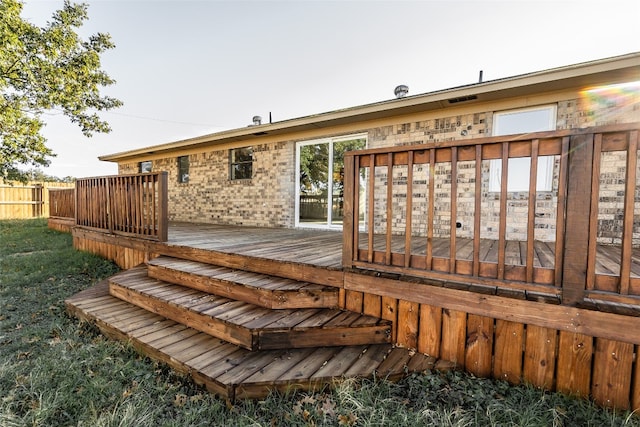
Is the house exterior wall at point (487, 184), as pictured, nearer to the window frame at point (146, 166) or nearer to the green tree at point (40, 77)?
the window frame at point (146, 166)

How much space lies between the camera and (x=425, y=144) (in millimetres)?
2092

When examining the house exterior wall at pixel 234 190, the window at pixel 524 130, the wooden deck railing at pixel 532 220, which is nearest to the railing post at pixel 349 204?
the wooden deck railing at pixel 532 220

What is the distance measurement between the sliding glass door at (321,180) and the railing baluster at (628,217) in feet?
14.7

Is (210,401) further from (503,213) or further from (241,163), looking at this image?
(241,163)

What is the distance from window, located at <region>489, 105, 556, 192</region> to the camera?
13.7 feet

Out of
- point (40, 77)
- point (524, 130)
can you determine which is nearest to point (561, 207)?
point (524, 130)

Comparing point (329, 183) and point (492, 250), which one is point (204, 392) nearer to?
point (492, 250)

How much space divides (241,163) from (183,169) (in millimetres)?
2739

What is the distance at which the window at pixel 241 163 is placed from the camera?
744 cm

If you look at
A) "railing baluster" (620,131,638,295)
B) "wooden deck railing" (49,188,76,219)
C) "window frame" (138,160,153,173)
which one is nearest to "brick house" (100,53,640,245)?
"railing baluster" (620,131,638,295)

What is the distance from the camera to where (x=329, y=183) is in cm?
611

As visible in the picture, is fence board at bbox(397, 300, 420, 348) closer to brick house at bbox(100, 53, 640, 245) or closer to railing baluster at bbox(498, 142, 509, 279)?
railing baluster at bbox(498, 142, 509, 279)

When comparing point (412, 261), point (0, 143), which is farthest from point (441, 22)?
point (0, 143)

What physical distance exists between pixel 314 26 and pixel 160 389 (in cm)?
910
